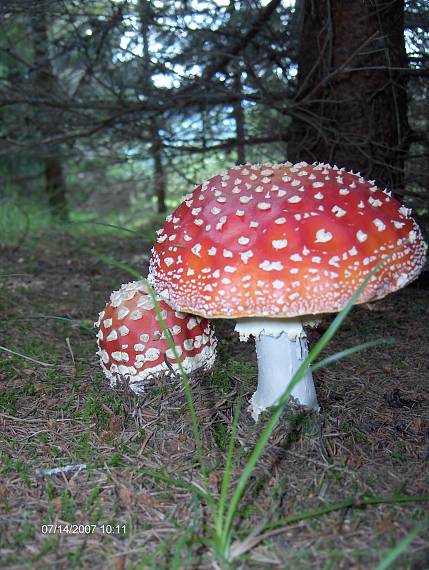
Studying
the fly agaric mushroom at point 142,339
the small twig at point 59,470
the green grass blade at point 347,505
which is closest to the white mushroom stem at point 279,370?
the fly agaric mushroom at point 142,339

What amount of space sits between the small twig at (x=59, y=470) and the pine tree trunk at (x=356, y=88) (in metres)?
3.25

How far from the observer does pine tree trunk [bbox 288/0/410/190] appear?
14.0 ft

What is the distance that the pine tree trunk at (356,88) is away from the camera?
4.27 m

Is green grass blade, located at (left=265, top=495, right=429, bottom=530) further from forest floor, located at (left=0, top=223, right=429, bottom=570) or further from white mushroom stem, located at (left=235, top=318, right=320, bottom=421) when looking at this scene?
white mushroom stem, located at (left=235, top=318, right=320, bottom=421)

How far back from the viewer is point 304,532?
2.08 m

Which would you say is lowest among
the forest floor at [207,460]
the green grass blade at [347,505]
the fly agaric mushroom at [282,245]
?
the forest floor at [207,460]

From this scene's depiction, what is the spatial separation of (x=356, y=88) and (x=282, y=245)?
287 centimetres

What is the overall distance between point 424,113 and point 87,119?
11.3 feet

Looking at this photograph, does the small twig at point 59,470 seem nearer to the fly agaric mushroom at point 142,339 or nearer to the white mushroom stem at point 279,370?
the fly agaric mushroom at point 142,339
